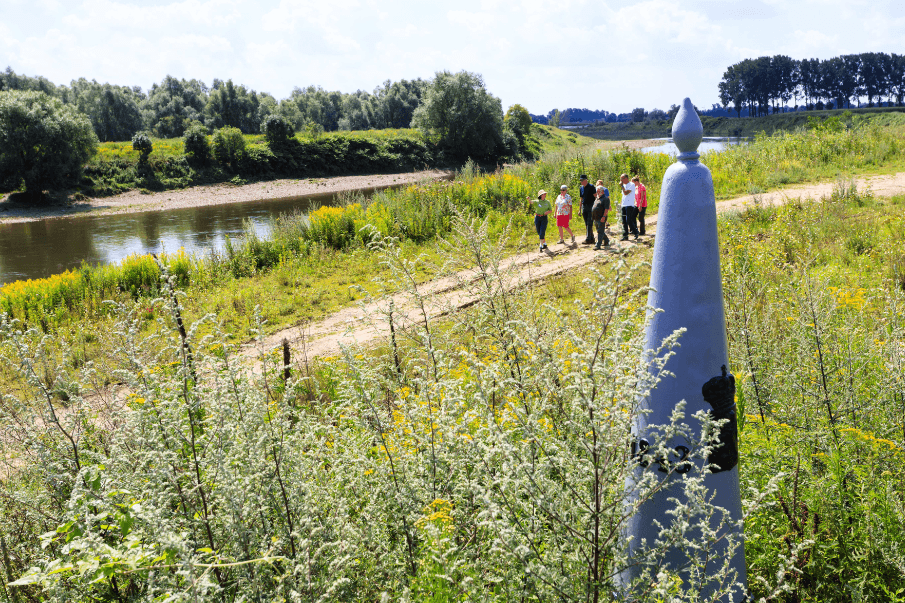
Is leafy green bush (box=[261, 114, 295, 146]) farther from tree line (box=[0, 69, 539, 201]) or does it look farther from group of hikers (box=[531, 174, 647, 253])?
group of hikers (box=[531, 174, 647, 253])

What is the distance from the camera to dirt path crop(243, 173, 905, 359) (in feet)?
26.4

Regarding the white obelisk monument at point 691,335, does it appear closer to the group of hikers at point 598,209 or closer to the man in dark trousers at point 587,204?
the group of hikers at point 598,209

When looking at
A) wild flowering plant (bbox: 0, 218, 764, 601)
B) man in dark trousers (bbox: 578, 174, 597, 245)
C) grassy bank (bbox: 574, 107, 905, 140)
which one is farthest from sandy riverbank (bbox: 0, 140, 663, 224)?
grassy bank (bbox: 574, 107, 905, 140)

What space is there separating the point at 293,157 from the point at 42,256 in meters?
38.7

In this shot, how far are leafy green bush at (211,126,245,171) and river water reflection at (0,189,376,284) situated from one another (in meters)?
16.2

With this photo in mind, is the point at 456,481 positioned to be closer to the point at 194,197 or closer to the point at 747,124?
the point at 194,197

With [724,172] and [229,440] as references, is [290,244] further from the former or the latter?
[724,172]

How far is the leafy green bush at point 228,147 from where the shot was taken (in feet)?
177

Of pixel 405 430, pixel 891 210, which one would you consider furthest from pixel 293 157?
pixel 405 430

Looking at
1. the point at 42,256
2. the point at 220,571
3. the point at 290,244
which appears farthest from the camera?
the point at 42,256

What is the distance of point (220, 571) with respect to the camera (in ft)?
8.40

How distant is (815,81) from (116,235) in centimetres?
13923

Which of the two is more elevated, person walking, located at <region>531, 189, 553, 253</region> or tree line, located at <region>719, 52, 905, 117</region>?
tree line, located at <region>719, 52, 905, 117</region>

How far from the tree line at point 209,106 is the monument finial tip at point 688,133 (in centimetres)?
6446
